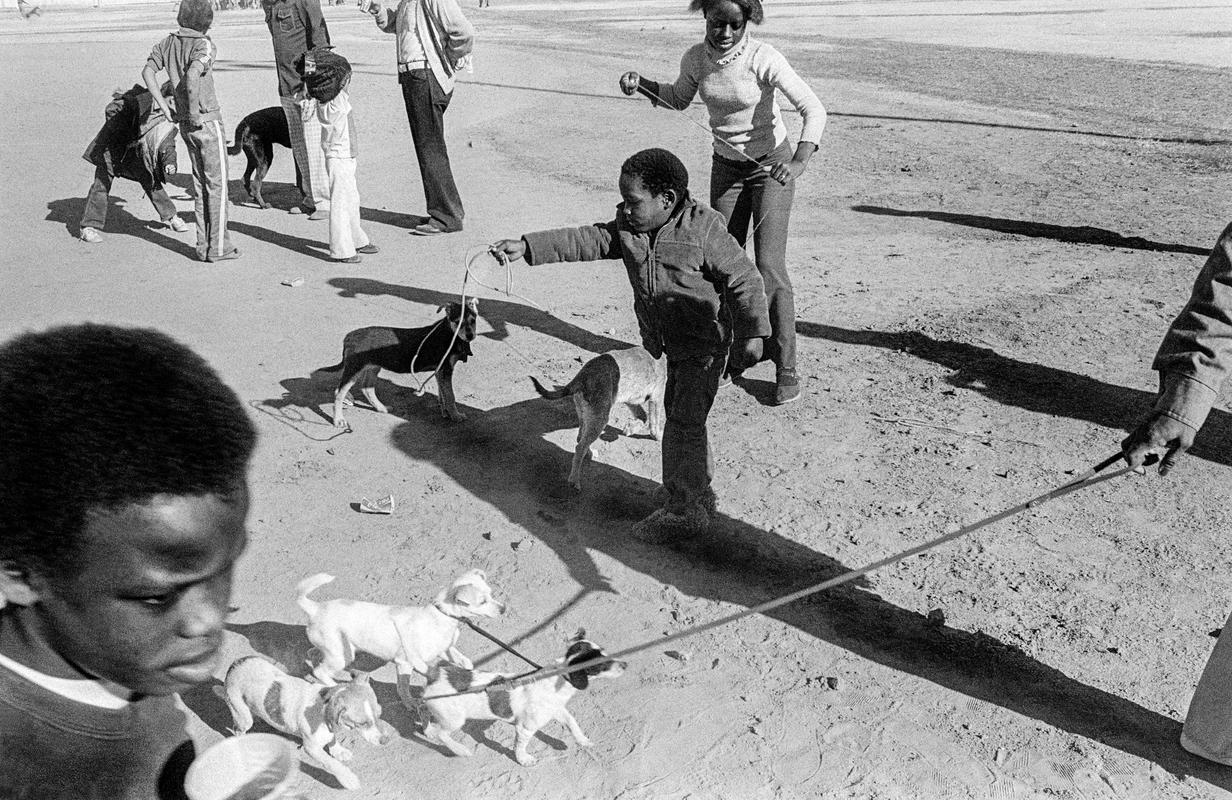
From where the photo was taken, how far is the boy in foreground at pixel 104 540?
1.29 m

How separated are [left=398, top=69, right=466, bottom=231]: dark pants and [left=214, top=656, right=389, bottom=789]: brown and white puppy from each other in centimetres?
712

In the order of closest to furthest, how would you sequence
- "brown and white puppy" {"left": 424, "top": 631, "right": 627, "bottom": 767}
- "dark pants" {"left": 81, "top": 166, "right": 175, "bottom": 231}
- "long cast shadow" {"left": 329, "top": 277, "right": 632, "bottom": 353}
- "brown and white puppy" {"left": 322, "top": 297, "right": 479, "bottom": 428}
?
"brown and white puppy" {"left": 424, "top": 631, "right": 627, "bottom": 767} → "brown and white puppy" {"left": 322, "top": 297, "right": 479, "bottom": 428} → "long cast shadow" {"left": 329, "top": 277, "right": 632, "bottom": 353} → "dark pants" {"left": 81, "top": 166, "right": 175, "bottom": 231}

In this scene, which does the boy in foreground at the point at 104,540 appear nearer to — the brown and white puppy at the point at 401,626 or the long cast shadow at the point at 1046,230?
the brown and white puppy at the point at 401,626

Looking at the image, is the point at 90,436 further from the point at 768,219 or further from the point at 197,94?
the point at 197,94

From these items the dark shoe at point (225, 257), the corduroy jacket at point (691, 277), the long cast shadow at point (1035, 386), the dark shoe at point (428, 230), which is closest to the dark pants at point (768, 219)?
the long cast shadow at point (1035, 386)

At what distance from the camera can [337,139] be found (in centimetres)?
905

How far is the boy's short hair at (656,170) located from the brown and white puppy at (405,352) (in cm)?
175

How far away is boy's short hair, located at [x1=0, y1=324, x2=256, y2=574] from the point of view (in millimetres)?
1280

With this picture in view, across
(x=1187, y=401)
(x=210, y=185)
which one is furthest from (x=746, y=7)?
(x=210, y=185)

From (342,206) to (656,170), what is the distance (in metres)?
5.14

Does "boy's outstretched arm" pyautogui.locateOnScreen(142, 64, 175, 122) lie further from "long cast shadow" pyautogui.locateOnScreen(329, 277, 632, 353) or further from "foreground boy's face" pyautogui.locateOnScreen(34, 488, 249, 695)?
"foreground boy's face" pyautogui.locateOnScreen(34, 488, 249, 695)

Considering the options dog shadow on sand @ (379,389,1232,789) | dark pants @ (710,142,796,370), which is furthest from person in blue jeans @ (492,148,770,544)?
dark pants @ (710,142,796,370)

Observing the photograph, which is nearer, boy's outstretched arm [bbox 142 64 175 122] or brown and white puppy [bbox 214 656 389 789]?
brown and white puppy [bbox 214 656 389 789]

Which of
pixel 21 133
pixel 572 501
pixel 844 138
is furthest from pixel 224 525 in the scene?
pixel 21 133
